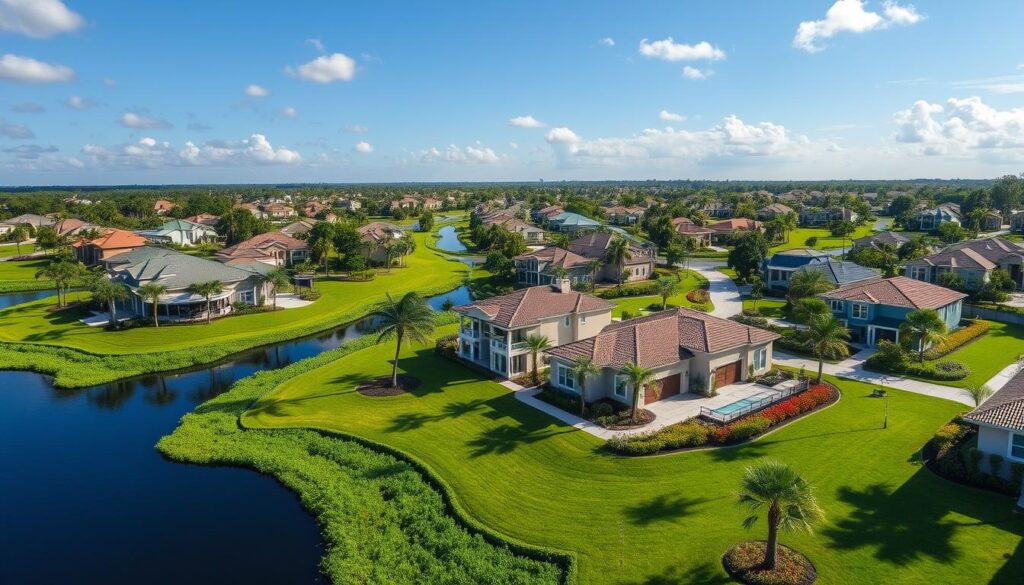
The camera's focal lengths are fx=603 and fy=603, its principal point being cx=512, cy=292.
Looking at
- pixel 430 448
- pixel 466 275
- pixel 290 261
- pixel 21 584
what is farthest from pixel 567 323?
pixel 290 261

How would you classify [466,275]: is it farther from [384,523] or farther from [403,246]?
[384,523]

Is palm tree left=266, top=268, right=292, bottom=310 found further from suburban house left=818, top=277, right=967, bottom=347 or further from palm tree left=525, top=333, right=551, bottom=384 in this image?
suburban house left=818, top=277, right=967, bottom=347

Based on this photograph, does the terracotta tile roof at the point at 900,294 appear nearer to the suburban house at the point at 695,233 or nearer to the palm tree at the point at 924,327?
the palm tree at the point at 924,327

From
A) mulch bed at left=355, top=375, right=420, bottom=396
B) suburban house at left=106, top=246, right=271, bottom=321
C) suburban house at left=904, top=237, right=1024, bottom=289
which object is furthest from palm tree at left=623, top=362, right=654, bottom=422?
suburban house at left=904, top=237, right=1024, bottom=289

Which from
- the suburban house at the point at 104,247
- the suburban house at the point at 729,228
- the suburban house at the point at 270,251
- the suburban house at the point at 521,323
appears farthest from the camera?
the suburban house at the point at 729,228

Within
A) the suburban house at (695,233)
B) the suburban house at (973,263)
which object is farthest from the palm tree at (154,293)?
the suburban house at (695,233)

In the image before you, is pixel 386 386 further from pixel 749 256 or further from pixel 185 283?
pixel 749 256
